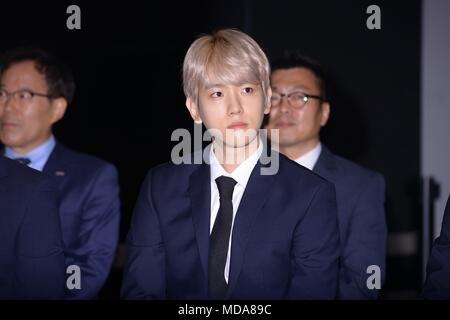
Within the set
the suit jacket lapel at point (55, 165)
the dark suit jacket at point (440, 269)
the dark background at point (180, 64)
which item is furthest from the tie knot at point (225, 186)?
the dark background at point (180, 64)

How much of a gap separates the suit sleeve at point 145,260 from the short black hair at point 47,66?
1.58 meters

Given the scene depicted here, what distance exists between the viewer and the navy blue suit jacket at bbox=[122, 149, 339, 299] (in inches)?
90.0

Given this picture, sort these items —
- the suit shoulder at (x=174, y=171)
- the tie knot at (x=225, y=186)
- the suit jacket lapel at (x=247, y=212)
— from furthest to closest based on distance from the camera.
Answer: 1. the suit shoulder at (x=174, y=171)
2. the tie knot at (x=225, y=186)
3. the suit jacket lapel at (x=247, y=212)

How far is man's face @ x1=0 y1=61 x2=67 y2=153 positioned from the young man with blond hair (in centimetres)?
138

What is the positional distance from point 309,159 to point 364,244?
59 cm

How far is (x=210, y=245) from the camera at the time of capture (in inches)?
91.6

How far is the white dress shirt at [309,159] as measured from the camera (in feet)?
11.2

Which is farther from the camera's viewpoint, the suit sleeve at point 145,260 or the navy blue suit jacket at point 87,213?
the navy blue suit jacket at point 87,213

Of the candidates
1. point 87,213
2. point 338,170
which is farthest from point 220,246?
point 87,213

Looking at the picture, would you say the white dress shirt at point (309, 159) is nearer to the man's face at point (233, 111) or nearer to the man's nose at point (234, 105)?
the man's face at point (233, 111)

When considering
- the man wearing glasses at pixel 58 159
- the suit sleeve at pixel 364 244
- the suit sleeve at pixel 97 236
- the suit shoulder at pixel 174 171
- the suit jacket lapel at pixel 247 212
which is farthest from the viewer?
the man wearing glasses at pixel 58 159

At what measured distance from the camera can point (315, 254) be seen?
7.58 feet
